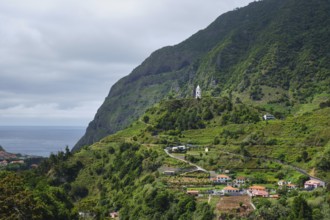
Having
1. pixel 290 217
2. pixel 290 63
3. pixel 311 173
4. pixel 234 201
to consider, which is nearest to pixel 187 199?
pixel 234 201

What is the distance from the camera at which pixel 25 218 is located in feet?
149

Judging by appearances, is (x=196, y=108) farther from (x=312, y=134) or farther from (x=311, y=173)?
(x=311, y=173)

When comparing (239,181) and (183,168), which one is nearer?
(239,181)

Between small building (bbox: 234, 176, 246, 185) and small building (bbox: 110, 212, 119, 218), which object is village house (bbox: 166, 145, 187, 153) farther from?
small building (bbox: 234, 176, 246, 185)

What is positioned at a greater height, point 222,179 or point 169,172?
point 169,172

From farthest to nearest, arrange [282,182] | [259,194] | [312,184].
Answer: [282,182] → [312,184] → [259,194]

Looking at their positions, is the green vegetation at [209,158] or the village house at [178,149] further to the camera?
the village house at [178,149]

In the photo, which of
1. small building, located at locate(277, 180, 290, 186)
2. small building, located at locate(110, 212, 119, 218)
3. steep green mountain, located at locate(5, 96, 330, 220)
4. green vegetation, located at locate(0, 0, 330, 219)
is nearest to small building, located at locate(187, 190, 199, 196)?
steep green mountain, located at locate(5, 96, 330, 220)

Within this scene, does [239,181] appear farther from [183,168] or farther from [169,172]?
[169,172]

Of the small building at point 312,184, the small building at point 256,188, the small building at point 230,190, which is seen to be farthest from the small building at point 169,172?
the small building at point 312,184

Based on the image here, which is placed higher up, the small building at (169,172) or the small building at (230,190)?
the small building at (169,172)

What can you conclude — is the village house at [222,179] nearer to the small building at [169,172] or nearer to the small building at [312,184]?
the small building at [169,172]

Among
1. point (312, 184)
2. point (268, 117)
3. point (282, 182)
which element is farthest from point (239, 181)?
point (268, 117)

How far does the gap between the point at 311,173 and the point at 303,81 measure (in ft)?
282
